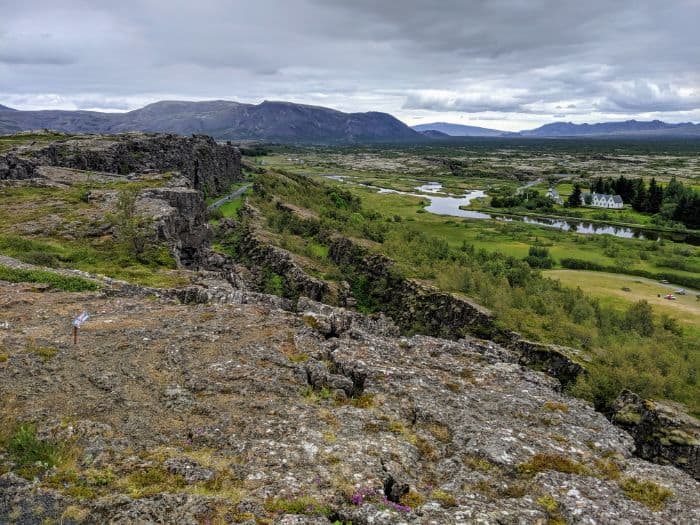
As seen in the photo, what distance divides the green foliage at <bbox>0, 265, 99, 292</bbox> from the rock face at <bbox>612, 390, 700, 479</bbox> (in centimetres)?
2785

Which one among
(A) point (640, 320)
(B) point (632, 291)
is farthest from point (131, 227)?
(B) point (632, 291)

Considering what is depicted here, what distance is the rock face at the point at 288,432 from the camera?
11461mm

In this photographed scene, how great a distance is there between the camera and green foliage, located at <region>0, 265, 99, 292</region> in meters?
23.8

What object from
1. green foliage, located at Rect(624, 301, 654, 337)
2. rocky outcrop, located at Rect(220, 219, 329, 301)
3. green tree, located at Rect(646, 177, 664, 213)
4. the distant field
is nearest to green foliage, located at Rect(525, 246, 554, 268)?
the distant field

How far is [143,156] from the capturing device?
7550 centimetres

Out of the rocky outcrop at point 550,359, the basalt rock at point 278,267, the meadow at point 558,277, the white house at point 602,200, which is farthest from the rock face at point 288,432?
the white house at point 602,200

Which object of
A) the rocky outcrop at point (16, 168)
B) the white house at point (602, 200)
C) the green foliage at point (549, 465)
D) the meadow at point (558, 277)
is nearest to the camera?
the green foliage at point (549, 465)

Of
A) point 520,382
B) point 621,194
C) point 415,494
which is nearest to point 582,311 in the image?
point 520,382

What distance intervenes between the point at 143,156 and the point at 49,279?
188ft

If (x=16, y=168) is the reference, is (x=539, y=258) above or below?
below

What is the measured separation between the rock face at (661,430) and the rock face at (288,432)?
5526 millimetres

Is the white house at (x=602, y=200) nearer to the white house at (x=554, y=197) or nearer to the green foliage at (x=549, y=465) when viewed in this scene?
the white house at (x=554, y=197)

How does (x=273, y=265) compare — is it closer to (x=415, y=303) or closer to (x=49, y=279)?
(x=415, y=303)

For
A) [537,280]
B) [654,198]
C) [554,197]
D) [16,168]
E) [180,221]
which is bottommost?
[537,280]
